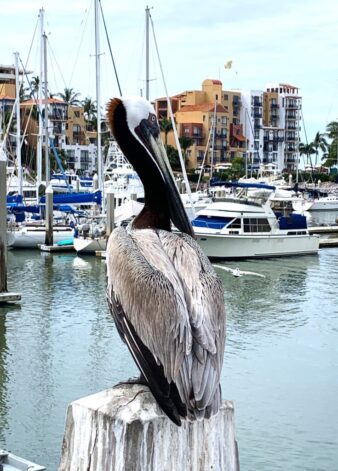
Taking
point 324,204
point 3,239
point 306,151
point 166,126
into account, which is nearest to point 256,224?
point 3,239

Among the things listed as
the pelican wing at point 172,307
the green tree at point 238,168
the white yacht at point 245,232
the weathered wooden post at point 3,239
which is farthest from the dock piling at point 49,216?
the green tree at point 238,168

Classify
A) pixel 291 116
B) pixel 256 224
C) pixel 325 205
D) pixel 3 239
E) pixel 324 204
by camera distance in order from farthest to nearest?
pixel 291 116 → pixel 325 205 → pixel 324 204 → pixel 256 224 → pixel 3 239

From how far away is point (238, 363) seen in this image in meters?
13.0

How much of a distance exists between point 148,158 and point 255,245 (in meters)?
24.1

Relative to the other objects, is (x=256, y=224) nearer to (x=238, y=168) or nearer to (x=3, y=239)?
(x=3, y=239)

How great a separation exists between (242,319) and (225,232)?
388 inches

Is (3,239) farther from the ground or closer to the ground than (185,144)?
closer to the ground

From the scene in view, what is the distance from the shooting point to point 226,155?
8881 cm

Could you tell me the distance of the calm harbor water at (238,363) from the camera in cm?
917

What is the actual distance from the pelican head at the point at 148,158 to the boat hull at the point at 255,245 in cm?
2175

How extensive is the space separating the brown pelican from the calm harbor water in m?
5.64

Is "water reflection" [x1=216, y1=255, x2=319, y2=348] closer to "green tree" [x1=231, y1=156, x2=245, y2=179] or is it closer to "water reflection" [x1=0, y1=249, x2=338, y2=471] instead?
"water reflection" [x1=0, y1=249, x2=338, y2=471]

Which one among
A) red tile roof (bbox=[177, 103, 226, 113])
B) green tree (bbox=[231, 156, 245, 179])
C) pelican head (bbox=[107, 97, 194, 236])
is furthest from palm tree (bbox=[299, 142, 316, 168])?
pelican head (bbox=[107, 97, 194, 236])

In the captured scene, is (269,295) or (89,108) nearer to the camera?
(269,295)
